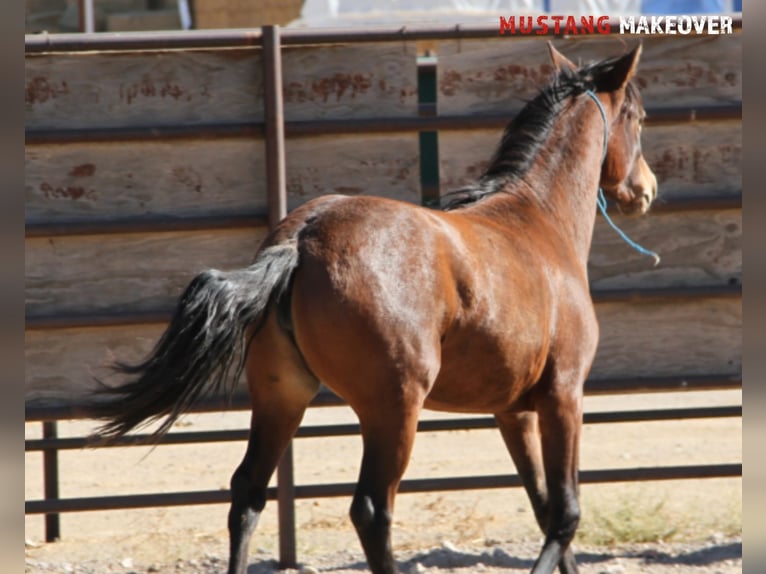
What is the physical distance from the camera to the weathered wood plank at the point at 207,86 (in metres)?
4.81

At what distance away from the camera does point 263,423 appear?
375cm

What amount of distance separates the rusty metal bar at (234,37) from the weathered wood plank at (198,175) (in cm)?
44

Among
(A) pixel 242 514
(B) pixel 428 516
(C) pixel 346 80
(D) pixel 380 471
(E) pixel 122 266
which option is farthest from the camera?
(B) pixel 428 516

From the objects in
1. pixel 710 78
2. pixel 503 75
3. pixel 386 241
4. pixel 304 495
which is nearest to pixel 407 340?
pixel 386 241

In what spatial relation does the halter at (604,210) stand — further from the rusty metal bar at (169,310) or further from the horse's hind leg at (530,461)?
the horse's hind leg at (530,461)

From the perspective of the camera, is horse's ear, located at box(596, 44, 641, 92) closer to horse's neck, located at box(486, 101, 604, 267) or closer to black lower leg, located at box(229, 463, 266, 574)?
horse's neck, located at box(486, 101, 604, 267)

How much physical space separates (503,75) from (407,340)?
2.04m

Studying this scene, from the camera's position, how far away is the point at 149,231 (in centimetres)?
479

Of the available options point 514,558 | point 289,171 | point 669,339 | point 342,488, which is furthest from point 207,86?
point 514,558

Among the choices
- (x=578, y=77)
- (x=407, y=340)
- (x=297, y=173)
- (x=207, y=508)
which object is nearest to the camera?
(x=407, y=340)

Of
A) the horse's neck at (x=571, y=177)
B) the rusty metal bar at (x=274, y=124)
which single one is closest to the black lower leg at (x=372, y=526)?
the horse's neck at (x=571, y=177)

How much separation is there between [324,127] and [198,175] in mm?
627

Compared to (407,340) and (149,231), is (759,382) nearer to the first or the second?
(407,340)

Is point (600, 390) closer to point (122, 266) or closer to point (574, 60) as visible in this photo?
point (574, 60)
